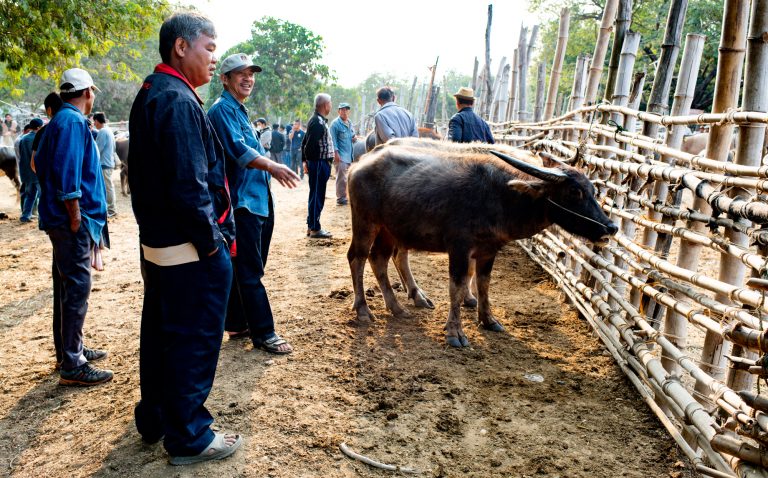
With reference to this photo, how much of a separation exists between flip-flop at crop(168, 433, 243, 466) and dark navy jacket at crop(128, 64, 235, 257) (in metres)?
1.00

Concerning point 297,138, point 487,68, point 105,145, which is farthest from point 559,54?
point 297,138

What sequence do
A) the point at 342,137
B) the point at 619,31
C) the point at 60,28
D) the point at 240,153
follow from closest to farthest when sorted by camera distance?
the point at 240,153, the point at 619,31, the point at 60,28, the point at 342,137

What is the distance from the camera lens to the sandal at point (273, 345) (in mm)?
4379

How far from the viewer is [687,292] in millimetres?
3160

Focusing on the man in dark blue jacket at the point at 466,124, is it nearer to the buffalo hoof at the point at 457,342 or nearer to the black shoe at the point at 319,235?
the black shoe at the point at 319,235

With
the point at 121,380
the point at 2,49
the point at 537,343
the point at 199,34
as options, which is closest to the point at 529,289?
the point at 537,343

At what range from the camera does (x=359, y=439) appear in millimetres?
3254

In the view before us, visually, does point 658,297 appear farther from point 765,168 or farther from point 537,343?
point 537,343

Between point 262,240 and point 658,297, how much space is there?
3036 mm

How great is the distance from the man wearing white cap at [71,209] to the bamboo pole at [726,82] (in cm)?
383

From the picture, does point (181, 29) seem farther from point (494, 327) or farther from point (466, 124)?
point (466, 124)

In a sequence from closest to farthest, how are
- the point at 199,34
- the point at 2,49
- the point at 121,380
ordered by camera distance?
the point at 199,34
the point at 121,380
the point at 2,49

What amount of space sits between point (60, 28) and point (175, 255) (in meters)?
6.41

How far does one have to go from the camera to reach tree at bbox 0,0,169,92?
6875 mm
